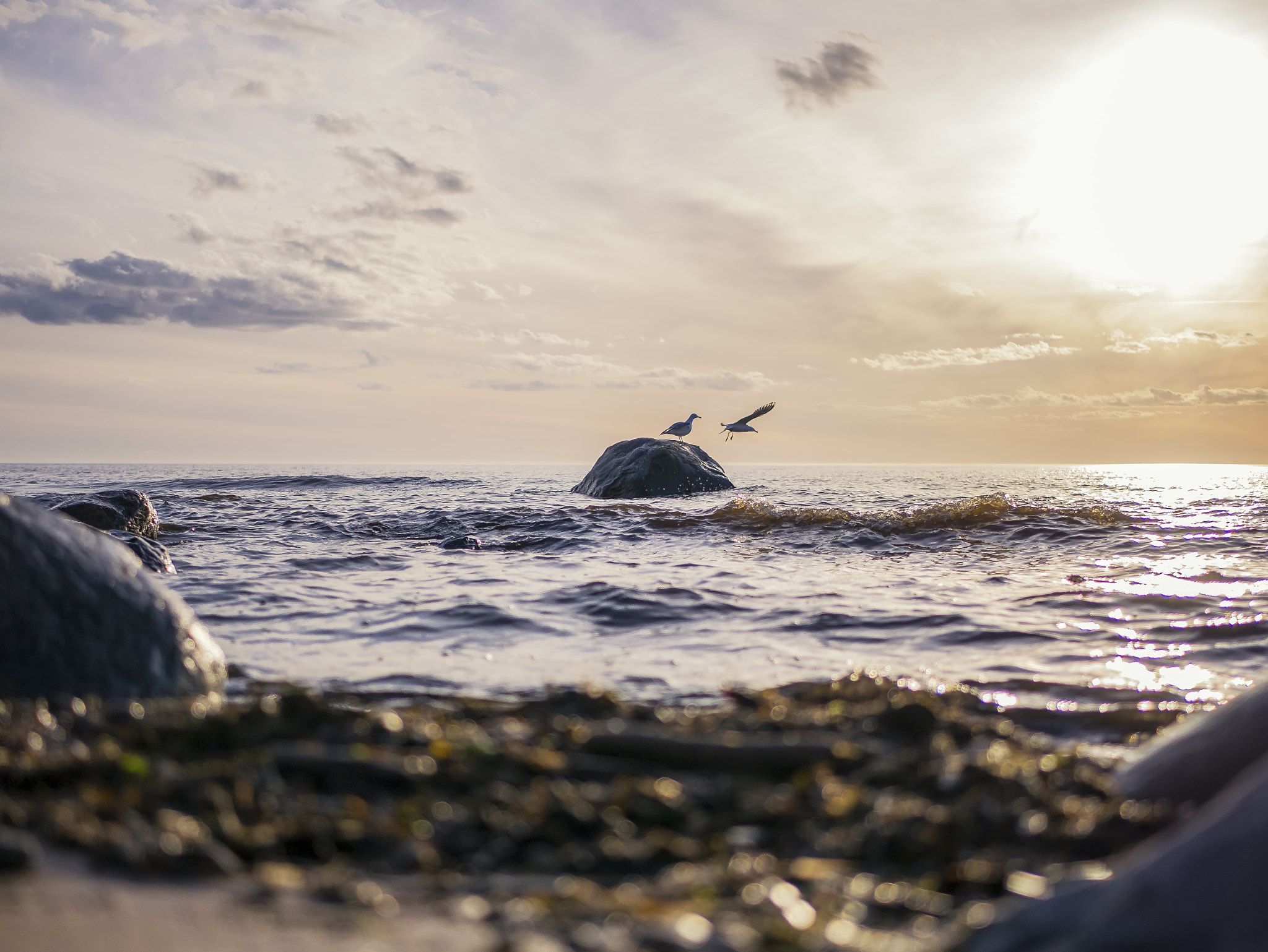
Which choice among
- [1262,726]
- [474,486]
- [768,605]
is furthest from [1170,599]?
[474,486]

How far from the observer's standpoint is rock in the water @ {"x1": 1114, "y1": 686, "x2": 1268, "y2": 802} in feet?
8.67

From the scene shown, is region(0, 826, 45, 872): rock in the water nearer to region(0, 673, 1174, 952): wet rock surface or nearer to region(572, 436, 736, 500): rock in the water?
region(0, 673, 1174, 952): wet rock surface

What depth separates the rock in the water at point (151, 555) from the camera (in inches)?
324

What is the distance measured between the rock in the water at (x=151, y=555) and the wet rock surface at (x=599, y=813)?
17.6 feet

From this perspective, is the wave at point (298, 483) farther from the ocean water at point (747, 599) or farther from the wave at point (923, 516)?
the wave at point (923, 516)

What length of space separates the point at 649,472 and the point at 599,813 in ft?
60.2

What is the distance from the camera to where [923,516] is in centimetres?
1409

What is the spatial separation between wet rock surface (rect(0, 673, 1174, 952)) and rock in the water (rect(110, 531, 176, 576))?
17.6 feet

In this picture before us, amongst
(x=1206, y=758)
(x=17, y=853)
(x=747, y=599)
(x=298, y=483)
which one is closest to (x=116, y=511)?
(x=747, y=599)

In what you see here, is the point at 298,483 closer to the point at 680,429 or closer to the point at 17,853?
the point at 680,429

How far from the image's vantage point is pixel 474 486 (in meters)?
30.1

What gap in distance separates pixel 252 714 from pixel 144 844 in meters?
1.27

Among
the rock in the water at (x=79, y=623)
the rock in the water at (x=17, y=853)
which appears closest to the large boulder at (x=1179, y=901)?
the rock in the water at (x=17, y=853)

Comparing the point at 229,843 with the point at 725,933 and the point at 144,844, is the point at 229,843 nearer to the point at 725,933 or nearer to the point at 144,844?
the point at 144,844
